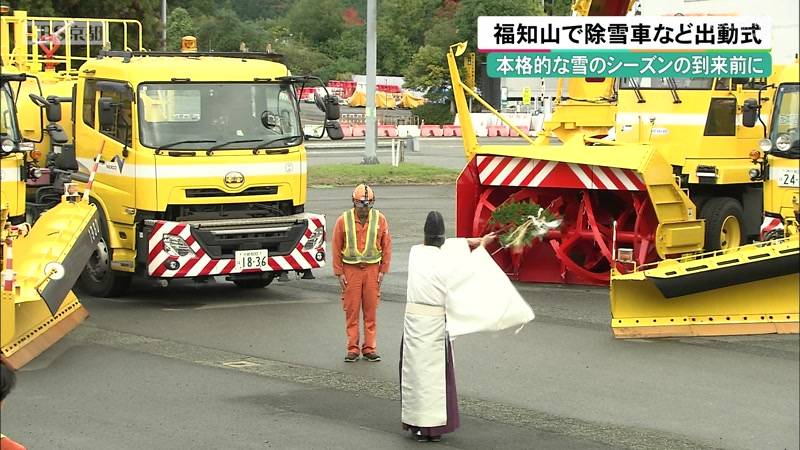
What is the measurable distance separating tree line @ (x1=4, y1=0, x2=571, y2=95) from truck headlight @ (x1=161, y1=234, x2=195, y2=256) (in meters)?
18.6

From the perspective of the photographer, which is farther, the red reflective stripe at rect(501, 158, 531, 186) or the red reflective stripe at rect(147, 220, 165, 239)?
the red reflective stripe at rect(501, 158, 531, 186)

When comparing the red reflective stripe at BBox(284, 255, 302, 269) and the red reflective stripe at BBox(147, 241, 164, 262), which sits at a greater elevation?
the red reflective stripe at BBox(147, 241, 164, 262)

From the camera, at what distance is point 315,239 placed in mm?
15445

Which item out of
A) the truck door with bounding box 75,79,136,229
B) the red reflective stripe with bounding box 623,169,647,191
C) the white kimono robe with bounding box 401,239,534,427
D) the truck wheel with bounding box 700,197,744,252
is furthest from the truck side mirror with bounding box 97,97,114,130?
the truck wheel with bounding box 700,197,744,252

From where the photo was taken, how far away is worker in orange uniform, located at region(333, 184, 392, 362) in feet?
39.9

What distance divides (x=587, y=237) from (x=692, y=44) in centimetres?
997

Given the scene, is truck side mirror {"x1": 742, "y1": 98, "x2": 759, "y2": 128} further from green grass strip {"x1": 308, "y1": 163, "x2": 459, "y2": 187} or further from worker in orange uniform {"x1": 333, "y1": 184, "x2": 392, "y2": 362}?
green grass strip {"x1": 308, "y1": 163, "x2": 459, "y2": 187}

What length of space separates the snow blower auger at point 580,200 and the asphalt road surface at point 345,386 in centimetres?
102

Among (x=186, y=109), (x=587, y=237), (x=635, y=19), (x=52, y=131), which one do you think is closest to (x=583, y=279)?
(x=587, y=237)

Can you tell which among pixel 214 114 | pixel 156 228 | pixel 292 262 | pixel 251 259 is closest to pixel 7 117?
pixel 156 228

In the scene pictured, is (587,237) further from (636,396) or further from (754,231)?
(636,396)

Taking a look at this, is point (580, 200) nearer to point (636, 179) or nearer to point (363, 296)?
point (636, 179)

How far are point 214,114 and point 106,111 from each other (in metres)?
1.18

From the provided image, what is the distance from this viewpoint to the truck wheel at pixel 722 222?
1645cm
